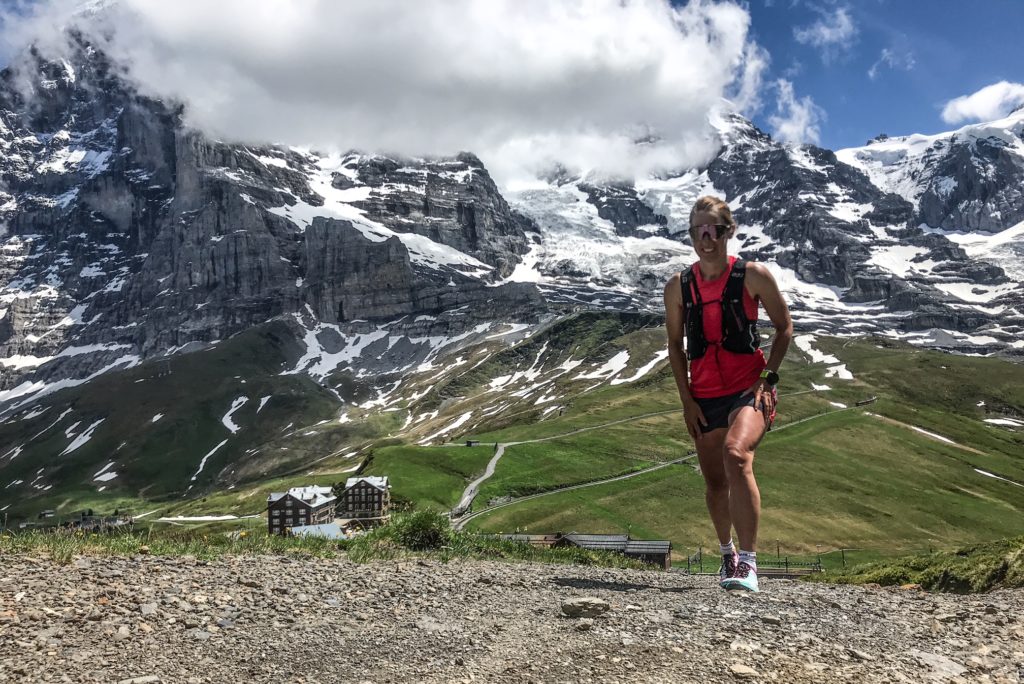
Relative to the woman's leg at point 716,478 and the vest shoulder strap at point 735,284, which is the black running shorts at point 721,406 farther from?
the vest shoulder strap at point 735,284

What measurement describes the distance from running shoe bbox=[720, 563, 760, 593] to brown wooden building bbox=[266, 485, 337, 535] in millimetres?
90406

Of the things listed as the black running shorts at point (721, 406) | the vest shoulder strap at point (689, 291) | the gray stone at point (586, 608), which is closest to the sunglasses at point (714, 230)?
the vest shoulder strap at point (689, 291)

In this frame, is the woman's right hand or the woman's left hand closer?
the woman's left hand

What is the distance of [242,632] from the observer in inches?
271

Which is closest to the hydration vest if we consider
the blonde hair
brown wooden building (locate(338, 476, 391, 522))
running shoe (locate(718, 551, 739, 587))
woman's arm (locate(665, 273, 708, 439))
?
woman's arm (locate(665, 273, 708, 439))

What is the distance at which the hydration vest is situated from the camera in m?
9.23

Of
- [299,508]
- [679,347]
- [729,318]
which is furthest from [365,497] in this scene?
[729,318]

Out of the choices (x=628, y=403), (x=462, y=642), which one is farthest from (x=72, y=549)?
(x=628, y=403)

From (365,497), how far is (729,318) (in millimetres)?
85203

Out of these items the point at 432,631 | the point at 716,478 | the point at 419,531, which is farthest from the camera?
the point at 419,531

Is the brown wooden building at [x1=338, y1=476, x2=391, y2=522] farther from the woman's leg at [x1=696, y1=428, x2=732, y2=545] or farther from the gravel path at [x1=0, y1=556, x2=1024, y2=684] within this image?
the gravel path at [x1=0, y1=556, x2=1024, y2=684]

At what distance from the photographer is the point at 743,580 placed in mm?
9508

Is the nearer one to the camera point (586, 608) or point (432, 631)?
point (432, 631)

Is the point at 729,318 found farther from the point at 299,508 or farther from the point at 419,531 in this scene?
the point at 299,508
